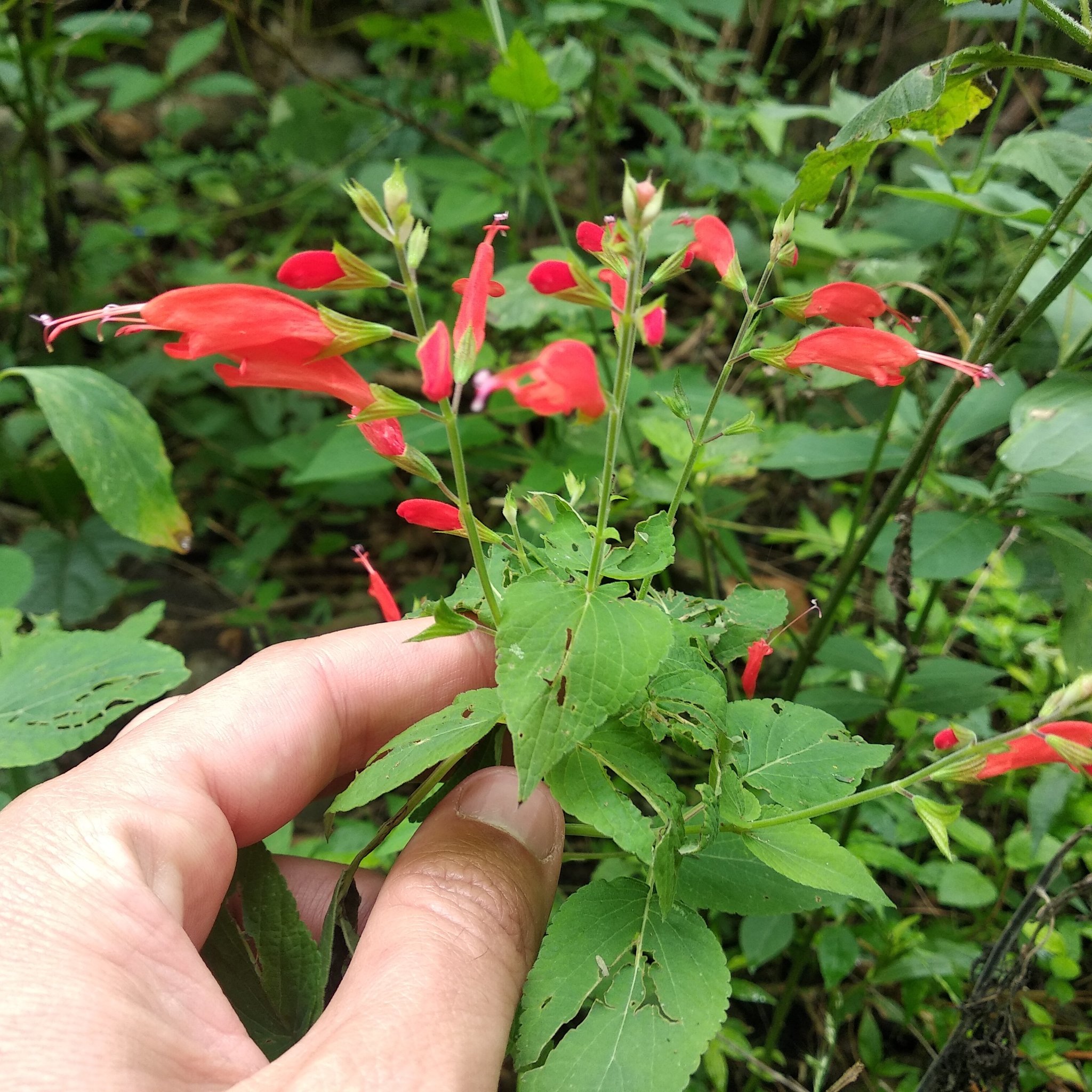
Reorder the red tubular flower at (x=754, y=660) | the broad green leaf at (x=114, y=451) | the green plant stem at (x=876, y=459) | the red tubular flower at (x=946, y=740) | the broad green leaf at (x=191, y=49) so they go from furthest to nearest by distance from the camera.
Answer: the broad green leaf at (x=191, y=49)
the broad green leaf at (x=114, y=451)
the green plant stem at (x=876, y=459)
the red tubular flower at (x=754, y=660)
the red tubular flower at (x=946, y=740)

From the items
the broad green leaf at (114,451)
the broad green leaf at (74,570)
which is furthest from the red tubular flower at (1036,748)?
the broad green leaf at (74,570)

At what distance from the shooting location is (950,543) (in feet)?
3.99

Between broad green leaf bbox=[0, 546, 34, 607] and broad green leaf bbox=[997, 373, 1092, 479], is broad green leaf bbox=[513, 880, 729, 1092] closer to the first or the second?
broad green leaf bbox=[997, 373, 1092, 479]

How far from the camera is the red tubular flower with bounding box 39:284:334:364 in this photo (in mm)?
725

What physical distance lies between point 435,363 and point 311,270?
0.63 feet

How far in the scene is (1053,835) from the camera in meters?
1.52

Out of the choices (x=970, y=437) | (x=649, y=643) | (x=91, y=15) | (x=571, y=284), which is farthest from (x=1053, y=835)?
(x=91, y=15)

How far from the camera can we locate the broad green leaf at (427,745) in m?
0.73

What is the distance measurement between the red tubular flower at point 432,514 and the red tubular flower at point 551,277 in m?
0.26

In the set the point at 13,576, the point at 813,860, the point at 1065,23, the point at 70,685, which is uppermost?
the point at 1065,23

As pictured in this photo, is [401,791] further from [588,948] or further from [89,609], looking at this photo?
[588,948]

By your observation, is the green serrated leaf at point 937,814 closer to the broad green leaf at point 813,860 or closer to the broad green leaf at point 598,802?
the broad green leaf at point 813,860

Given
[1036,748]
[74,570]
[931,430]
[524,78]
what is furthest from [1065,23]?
[74,570]

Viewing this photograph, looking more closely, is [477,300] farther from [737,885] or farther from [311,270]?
[737,885]
